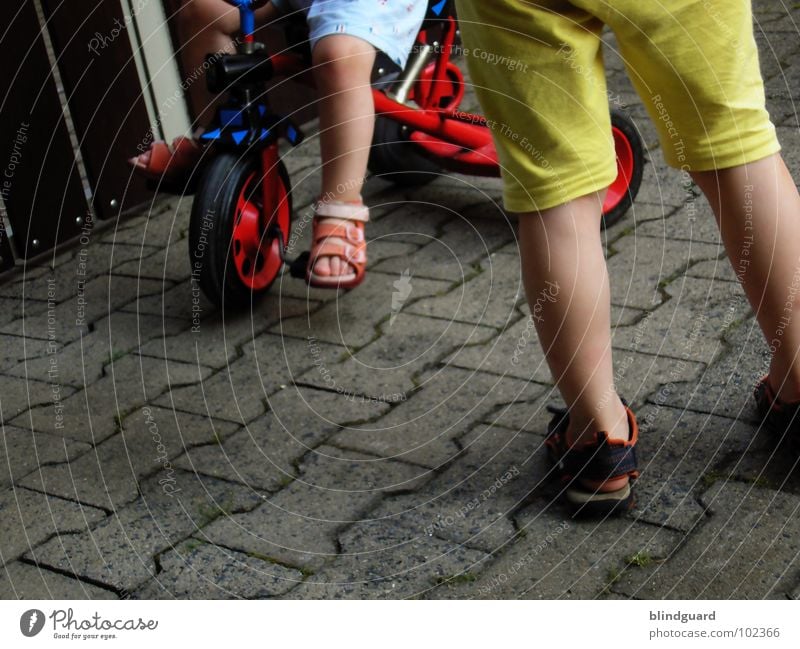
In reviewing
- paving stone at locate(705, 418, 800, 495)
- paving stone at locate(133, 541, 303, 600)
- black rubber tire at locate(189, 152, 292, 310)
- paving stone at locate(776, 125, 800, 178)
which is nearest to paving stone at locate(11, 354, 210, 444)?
black rubber tire at locate(189, 152, 292, 310)

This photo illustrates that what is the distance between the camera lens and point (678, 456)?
170 cm

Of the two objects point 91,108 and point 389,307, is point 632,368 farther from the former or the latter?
point 91,108

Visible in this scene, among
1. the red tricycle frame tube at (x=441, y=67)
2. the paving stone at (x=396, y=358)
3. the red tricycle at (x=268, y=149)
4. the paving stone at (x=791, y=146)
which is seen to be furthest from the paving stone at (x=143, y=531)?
the paving stone at (x=791, y=146)

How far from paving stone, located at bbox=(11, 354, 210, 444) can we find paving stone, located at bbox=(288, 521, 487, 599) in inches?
21.6

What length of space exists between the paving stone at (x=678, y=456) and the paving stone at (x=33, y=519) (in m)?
0.78

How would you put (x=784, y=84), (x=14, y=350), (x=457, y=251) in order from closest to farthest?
(x=14, y=350), (x=457, y=251), (x=784, y=84)

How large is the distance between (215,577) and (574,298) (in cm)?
59

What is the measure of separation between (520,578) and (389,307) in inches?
35.1

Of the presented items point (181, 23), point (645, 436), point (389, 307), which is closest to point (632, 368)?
point (645, 436)

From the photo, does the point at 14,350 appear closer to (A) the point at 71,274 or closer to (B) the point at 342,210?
(A) the point at 71,274

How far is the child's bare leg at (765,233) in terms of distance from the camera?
1.53m

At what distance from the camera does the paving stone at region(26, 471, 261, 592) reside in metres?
1.58

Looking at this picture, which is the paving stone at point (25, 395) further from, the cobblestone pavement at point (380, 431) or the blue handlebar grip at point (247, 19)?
the blue handlebar grip at point (247, 19)

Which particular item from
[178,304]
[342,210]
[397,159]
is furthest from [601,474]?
[397,159]
